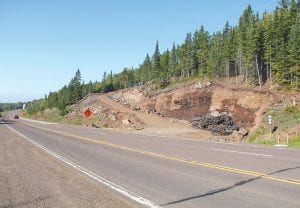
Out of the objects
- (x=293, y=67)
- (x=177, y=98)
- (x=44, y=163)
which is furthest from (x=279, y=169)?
(x=177, y=98)

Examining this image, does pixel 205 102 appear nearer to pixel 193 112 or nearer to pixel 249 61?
pixel 193 112

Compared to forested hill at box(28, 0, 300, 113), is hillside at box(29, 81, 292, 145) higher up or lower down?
lower down

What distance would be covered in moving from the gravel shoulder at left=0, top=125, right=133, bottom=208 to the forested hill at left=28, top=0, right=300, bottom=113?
176 feet

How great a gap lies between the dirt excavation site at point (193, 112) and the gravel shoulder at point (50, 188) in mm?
31534

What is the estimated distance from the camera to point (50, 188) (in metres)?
11.6

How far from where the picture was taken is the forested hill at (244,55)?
68250 millimetres

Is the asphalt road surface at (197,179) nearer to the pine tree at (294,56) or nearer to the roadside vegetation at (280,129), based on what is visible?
the roadside vegetation at (280,129)

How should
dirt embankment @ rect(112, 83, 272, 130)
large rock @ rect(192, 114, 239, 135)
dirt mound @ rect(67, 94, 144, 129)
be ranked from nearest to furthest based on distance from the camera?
large rock @ rect(192, 114, 239, 135)
dirt embankment @ rect(112, 83, 272, 130)
dirt mound @ rect(67, 94, 144, 129)

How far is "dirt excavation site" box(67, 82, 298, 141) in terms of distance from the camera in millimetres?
54844

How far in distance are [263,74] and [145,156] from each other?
66.8 m

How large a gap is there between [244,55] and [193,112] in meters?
16.8

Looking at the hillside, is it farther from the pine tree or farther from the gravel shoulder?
the gravel shoulder

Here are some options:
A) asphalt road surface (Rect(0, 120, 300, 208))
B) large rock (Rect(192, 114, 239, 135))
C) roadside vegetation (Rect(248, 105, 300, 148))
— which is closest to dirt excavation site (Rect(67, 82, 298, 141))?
large rock (Rect(192, 114, 239, 135))

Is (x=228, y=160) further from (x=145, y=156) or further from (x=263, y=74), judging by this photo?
(x=263, y=74)
